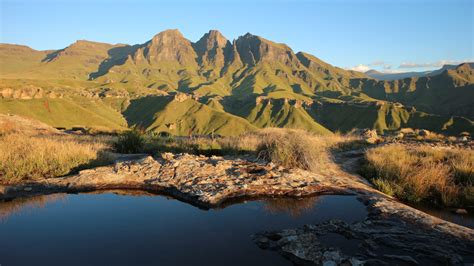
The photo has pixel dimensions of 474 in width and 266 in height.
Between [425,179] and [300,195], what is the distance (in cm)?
421

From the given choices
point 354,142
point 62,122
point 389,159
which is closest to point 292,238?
point 389,159

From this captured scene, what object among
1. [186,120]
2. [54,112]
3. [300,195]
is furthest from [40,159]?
[186,120]

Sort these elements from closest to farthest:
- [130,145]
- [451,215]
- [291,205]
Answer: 1. [291,205]
2. [451,215]
3. [130,145]

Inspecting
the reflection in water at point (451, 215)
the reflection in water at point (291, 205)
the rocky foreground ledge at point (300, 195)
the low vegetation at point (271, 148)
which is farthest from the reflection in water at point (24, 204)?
the reflection in water at point (451, 215)

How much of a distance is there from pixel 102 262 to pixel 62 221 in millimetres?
2410

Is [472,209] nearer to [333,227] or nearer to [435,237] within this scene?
[435,237]

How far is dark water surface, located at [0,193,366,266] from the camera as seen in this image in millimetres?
6227

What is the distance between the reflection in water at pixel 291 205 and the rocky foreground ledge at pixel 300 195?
1.25ft

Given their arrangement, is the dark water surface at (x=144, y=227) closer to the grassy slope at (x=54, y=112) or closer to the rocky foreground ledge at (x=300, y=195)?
the rocky foreground ledge at (x=300, y=195)

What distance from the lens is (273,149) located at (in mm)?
13297

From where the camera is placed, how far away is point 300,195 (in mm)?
9883

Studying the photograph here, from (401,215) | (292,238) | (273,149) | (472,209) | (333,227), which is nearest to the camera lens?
Answer: (292,238)

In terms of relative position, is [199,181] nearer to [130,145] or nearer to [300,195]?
[300,195]

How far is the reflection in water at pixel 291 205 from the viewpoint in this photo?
8.62 metres
